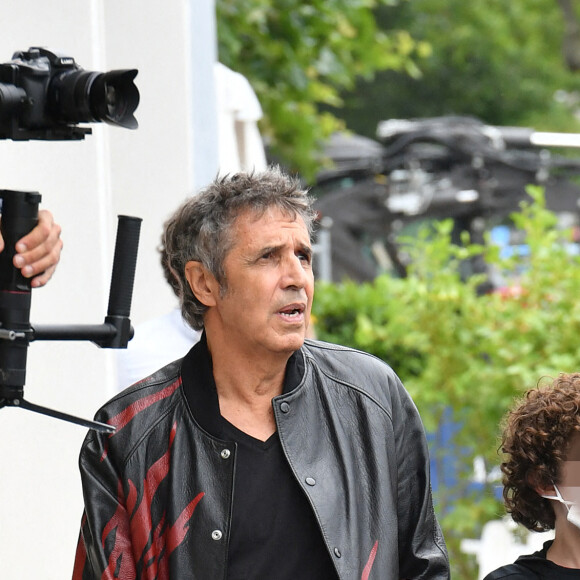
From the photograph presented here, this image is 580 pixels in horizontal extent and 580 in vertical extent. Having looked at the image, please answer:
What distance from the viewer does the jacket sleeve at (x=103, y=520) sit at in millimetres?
2678

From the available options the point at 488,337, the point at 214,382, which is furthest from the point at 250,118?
the point at 214,382

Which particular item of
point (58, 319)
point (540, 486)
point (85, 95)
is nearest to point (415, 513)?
point (540, 486)

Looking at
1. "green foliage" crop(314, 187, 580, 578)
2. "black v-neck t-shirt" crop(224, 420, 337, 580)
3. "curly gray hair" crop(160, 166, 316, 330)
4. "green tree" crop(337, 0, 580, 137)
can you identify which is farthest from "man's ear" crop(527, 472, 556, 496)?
"green tree" crop(337, 0, 580, 137)

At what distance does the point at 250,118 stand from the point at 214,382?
415 centimetres

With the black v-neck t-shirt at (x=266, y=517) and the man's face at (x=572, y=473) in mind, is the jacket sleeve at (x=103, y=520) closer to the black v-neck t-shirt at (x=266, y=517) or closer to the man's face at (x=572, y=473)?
the black v-neck t-shirt at (x=266, y=517)

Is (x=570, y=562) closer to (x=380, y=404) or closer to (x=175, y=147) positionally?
(x=380, y=404)

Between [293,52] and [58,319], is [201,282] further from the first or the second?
[293,52]

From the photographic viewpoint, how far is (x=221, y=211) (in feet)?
9.29

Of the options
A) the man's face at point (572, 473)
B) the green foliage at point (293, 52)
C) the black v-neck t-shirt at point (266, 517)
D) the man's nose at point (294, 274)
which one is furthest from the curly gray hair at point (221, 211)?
the green foliage at point (293, 52)

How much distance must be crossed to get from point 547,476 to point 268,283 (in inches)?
30.7

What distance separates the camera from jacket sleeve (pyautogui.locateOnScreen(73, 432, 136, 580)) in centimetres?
268

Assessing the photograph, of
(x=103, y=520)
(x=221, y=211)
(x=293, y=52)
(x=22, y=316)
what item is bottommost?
A: (x=103, y=520)

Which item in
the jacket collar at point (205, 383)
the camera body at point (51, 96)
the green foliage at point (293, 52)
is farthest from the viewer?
the green foliage at point (293, 52)

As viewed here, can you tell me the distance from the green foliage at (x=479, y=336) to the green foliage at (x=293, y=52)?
304cm
